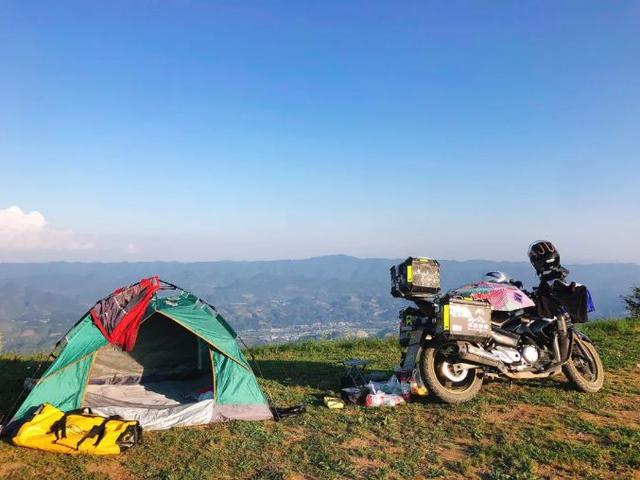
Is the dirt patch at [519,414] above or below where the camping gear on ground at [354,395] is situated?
below

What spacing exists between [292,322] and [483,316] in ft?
581

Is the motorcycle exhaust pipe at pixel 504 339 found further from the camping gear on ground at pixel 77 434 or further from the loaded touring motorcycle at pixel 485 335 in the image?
the camping gear on ground at pixel 77 434

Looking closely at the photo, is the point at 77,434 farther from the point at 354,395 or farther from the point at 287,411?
the point at 354,395

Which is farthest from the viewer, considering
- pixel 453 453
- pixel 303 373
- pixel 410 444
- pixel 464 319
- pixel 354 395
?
pixel 303 373

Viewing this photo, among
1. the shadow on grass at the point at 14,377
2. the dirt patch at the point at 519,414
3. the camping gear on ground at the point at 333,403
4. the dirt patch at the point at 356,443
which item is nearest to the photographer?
the dirt patch at the point at 356,443

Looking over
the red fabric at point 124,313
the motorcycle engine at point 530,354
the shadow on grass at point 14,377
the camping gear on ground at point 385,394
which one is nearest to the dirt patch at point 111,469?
the red fabric at point 124,313

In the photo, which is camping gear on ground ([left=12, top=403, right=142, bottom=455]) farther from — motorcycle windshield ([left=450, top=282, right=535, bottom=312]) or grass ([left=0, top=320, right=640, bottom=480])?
motorcycle windshield ([left=450, top=282, right=535, bottom=312])

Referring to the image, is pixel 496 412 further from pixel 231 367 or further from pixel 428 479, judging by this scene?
pixel 231 367

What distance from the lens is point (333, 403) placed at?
706 cm

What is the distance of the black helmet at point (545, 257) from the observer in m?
7.86

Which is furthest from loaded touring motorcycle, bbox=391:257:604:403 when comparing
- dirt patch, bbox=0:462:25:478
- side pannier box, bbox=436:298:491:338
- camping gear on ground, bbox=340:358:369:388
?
dirt patch, bbox=0:462:25:478

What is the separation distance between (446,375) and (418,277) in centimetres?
161

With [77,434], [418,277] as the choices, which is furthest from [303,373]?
[77,434]

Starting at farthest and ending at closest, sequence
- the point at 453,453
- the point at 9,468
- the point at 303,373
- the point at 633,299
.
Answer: the point at 633,299, the point at 303,373, the point at 453,453, the point at 9,468
